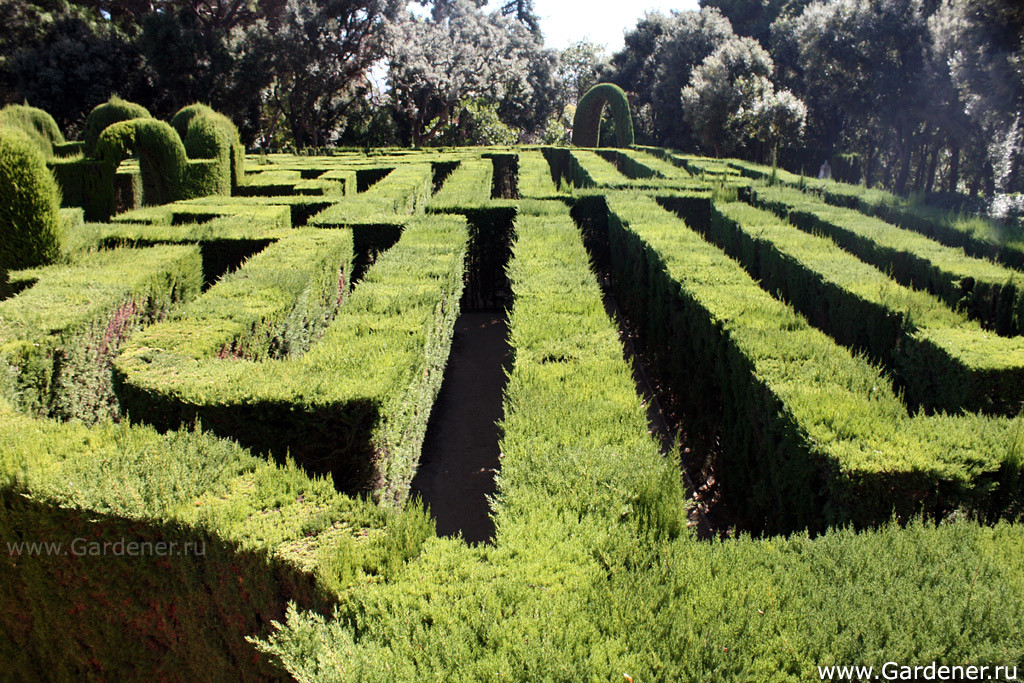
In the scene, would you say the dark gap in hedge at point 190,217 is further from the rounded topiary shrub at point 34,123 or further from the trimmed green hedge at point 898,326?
the rounded topiary shrub at point 34,123

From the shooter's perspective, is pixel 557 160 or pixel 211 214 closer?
pixel 211 214

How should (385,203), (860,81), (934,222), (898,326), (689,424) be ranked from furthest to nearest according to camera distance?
(860,81), (934,222), (385,203), (689,424), (898,326)

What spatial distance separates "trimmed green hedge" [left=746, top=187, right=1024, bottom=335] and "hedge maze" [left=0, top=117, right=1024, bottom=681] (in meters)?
0.06

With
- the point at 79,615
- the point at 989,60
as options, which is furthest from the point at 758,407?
the point at 989,60

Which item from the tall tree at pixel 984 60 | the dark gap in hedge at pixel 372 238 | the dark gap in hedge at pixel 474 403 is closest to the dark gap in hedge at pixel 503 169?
the dark gap in hedge at pixel 474 403

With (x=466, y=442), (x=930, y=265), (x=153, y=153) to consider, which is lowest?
(x=466, y=442)

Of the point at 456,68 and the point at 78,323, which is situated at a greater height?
the point at 456,68

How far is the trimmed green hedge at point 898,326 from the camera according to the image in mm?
5000

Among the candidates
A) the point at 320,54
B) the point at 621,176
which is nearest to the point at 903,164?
the point at 621,176

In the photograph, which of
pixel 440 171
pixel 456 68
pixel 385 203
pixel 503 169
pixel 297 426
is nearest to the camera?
pixel 297 426

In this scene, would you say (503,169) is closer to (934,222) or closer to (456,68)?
(456,68)

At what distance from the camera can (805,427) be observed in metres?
3.95

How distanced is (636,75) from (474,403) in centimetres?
3861

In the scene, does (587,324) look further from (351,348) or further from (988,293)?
(988,293)
